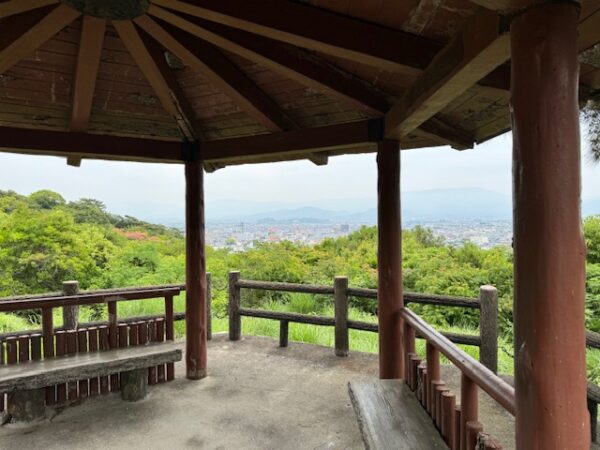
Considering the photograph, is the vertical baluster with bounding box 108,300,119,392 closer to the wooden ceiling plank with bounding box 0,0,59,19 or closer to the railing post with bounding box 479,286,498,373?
the wooden ceiling plank with bounding box 0,0,59,19

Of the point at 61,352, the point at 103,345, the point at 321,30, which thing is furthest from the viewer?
the point at 103,345

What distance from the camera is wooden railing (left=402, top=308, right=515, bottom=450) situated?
5.70ft

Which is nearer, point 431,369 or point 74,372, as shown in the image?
point 431,369

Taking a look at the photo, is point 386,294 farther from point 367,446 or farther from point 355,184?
point 355,184

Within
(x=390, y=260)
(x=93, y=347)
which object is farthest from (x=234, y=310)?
(x=390, y=260)

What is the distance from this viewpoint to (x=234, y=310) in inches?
228

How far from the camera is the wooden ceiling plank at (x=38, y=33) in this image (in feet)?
6.81

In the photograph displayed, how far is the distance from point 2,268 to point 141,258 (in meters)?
3.32

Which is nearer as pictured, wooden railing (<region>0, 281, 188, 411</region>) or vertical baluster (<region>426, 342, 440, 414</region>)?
vertical baluster (<region>426, 342, 440, 414</region>)

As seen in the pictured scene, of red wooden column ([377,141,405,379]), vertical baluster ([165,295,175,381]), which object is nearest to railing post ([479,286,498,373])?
red wooden column ([377,141,405,379])

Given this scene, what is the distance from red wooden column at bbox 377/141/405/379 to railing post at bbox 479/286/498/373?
1418 mm

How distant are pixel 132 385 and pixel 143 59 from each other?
2830mm

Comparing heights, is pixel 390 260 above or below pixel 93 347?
above

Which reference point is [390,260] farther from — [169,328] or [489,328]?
[169,328]
